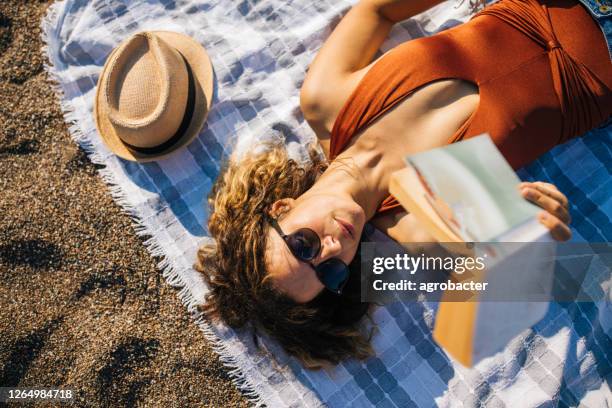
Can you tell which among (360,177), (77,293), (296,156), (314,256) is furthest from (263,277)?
(77,293)

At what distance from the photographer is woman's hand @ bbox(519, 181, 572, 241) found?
1785 millimetres

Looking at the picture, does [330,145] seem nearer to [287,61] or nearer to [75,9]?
[287,61]

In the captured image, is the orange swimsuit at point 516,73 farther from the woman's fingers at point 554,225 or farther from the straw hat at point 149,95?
the straw hat at point 149,95

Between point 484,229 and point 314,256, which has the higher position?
point 484,229

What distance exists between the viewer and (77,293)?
9.23 feet

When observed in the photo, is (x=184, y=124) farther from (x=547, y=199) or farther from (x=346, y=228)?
(x=547, y=199)

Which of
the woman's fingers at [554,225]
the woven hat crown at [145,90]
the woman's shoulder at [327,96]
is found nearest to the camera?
the woman's fingers at [554,225]

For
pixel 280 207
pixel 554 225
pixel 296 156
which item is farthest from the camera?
pixel 296 156

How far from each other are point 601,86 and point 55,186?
2993mm

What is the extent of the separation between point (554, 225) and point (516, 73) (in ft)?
2.68

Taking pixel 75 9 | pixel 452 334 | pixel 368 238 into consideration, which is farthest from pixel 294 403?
pixel 75 9

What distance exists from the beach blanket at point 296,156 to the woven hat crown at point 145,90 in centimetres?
33

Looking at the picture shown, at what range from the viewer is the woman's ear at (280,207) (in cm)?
228

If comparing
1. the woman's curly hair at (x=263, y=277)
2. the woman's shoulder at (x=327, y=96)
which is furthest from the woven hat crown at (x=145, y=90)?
the woman's shoulder at (x=327, y=96)
